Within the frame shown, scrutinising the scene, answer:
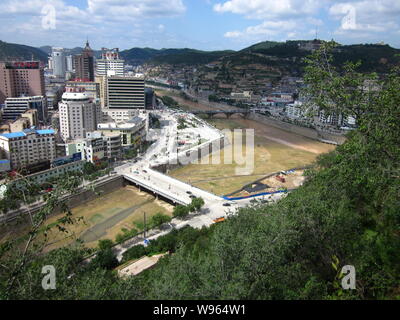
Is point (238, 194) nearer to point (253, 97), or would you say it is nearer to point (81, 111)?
point (81, 111)

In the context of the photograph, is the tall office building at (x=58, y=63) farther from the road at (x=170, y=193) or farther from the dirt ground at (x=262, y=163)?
the road at (x=170, y=193)

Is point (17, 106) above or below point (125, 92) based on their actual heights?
below

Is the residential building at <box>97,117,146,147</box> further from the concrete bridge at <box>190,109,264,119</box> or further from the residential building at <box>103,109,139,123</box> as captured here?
the concrete bridge at <box>190,109,264,119</box>

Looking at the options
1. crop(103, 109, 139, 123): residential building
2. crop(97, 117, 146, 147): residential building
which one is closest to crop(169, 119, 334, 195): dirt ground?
crop(97, 117, 146, 147): residential building

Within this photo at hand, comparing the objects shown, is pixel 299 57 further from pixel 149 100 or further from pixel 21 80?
pixel 21 80

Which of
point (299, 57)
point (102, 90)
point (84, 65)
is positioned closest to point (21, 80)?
point (102, 90)
